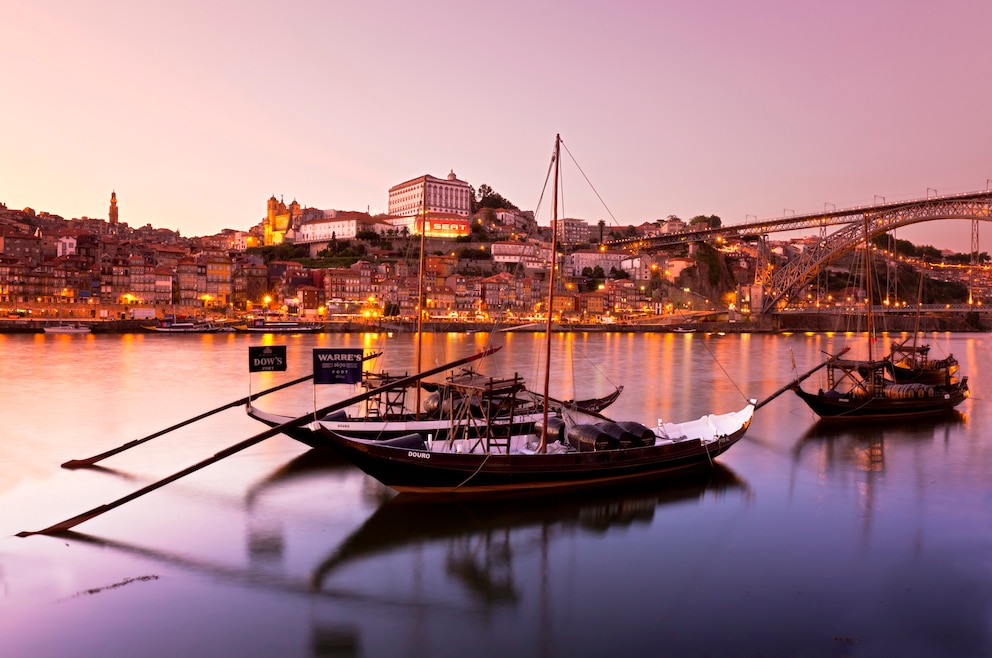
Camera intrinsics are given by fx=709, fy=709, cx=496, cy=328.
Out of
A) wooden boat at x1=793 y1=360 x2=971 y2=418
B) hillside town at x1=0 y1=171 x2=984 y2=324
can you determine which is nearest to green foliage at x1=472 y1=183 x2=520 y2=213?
hillside town at x1=0 y1=171 x2=984 y2=324

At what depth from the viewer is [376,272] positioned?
68312mm

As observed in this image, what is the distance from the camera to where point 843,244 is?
1873 inches

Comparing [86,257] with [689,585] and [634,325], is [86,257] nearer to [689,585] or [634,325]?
[634,325]

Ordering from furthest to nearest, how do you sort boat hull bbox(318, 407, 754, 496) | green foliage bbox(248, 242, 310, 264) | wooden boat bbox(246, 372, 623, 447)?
green foliage bbox(248, 242, 310, 264) → wooden boat bbox(246, 372, 623, 447) → boat hull bbox(318, 407, 754, 496)

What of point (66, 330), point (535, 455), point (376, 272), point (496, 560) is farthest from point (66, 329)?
Answer: point (496, 560)

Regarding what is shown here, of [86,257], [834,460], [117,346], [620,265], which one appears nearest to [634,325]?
[620,265]

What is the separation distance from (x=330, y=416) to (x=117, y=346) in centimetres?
3122

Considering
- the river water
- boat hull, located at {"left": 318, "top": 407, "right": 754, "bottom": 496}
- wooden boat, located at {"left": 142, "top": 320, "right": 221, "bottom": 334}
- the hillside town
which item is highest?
the hillside town

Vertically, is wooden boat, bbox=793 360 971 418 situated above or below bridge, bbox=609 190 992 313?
below

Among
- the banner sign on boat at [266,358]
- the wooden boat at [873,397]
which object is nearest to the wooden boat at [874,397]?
the wooden boat at [873,397]

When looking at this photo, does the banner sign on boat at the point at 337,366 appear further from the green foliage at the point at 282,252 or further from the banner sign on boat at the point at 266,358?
the green foliage at the point at 282,252

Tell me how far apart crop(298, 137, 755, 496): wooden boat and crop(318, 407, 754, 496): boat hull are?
1 centimetres

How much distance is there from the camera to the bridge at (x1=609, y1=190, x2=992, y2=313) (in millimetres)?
39656

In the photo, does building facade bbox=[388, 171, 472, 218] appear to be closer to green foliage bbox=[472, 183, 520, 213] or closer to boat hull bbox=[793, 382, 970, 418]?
green foliage bbox=[472, 183, 520, 213]
